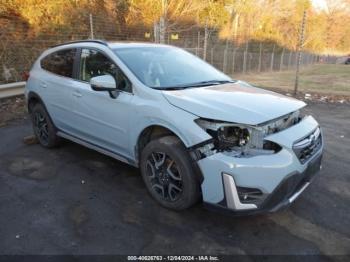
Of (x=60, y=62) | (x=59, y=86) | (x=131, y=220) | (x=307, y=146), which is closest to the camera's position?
(x=307, y=146)

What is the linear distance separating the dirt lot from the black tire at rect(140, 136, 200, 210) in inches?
6.5

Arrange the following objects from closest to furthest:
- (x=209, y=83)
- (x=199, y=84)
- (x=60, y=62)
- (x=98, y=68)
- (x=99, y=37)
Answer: (x=199, y=84)
(x=209, y=83)
(x=98, y=68)
(x=60, y=62)
(x=99, y=37)

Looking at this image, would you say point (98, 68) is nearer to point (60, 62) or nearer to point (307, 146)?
point (60, 62)

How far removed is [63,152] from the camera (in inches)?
201

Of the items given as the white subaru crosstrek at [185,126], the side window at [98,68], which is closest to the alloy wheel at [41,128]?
the white subaru crosstrek at [185,126]

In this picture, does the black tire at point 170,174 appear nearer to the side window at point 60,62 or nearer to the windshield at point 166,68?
the windshield at point 166,68

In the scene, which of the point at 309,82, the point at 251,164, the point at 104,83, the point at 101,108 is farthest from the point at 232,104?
the point at 309,82

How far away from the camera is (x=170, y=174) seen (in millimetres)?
3271

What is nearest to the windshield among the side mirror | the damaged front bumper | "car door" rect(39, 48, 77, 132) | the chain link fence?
the side mirror

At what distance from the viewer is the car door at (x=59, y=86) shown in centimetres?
448

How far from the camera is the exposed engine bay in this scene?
287 centimetres

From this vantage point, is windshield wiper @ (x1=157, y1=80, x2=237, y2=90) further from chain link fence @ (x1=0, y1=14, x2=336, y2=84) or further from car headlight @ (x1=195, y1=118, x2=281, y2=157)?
chain link fence @ (x1=0, y1=14, x2=336, y2=84)

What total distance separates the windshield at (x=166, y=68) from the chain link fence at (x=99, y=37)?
6.28 meters

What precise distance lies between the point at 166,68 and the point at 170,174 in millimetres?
1426
